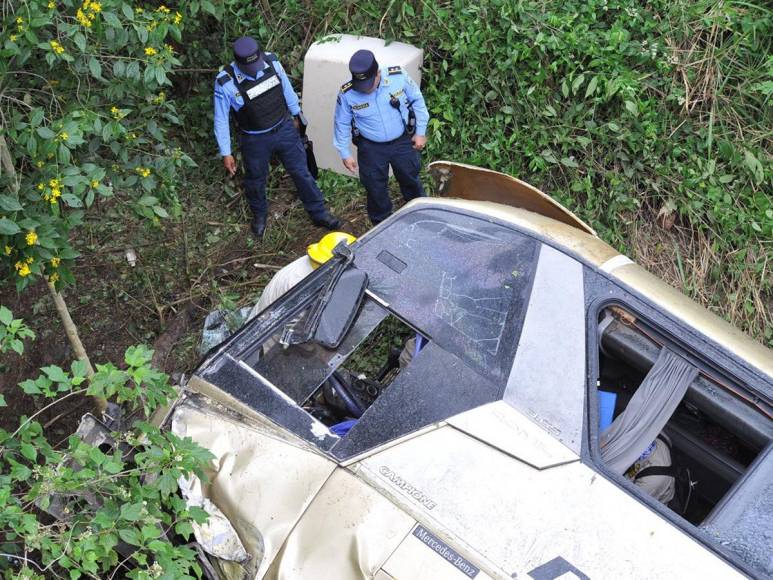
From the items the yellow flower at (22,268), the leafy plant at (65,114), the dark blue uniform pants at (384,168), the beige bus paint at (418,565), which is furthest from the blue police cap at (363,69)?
the beige bus paint at (418,565)

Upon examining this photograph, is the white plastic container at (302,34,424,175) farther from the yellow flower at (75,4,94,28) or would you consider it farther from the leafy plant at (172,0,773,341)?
the yellow flower at (75,4,94,28)

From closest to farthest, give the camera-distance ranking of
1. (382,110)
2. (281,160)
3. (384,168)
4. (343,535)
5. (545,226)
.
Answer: (343,535) → (545,226) → (382,110) → (384,168) → (281,160)

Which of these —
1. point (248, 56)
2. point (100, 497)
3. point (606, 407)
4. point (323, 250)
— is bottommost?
point (100, 497)

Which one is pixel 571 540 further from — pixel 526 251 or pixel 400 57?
pixel 400 57

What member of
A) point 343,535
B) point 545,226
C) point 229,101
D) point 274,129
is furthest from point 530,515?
point 229,101

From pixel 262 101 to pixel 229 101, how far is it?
8.8 inches

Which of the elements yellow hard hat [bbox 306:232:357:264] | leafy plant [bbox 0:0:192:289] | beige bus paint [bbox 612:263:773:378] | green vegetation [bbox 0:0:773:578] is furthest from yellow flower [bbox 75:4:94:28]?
beige bus paint [bbox 612:263:773:378]

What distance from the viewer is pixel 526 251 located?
318 centimetres

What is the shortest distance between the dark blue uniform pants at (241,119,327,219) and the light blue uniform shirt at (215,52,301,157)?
9 centimetres

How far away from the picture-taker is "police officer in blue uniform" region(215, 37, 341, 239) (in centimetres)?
518

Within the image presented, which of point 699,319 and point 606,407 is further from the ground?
point 699,319

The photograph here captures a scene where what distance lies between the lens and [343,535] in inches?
99.7

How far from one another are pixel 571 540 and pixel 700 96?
11.6 ft

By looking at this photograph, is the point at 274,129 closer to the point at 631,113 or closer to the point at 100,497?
the point at 631,113
